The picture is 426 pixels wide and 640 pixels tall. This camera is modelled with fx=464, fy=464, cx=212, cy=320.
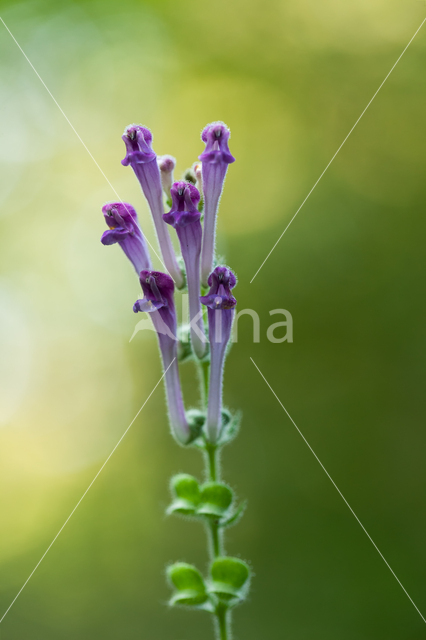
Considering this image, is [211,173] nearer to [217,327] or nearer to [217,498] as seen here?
[217,327]

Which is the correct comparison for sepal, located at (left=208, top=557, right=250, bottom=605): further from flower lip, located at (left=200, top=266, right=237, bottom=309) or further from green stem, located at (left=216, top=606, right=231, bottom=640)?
flower lip, located at (left=200, top=266, right=237, bottom=309)

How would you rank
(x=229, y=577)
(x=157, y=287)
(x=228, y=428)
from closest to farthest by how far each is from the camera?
1. (x=229, y=577)
2. (x=157, y=287)
3. (x=228, y=428)

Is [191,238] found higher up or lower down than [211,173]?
lower down

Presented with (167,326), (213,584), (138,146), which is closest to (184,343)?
(167,326)

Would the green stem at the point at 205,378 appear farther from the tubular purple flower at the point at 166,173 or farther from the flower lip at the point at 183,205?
the tubular purple flower at the point at 166,173

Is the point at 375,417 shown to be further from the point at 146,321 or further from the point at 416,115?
the point at 146,321

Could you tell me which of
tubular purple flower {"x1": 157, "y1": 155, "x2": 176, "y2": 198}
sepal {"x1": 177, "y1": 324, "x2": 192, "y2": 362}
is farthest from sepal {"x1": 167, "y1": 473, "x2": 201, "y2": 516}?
tubular purple flower {"x1": 157, "y1": 155, "x2": 176, "y2": 198}
